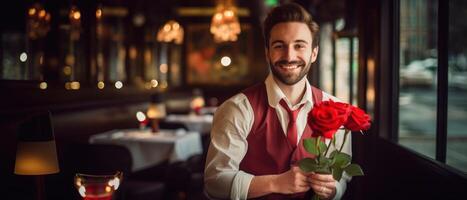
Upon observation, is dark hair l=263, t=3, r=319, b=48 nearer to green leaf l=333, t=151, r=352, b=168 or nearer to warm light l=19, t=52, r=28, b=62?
green leaf l=333, t=151, r=352, b=168

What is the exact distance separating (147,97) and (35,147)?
695 cm

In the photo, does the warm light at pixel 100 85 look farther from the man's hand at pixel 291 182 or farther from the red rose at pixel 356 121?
the red rose at pixel 356 121

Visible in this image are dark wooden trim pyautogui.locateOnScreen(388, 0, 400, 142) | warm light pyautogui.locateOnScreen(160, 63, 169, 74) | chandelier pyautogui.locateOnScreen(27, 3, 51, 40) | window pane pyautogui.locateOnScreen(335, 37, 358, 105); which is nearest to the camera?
dark wooden trim pyautogui.locateOnScreen(388, 0, 400, 142)

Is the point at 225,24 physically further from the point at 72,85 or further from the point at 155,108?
the point at 72,85

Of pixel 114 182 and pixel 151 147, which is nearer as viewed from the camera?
pixel 114 182

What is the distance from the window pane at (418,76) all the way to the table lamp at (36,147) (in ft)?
8.75

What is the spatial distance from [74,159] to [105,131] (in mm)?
2866

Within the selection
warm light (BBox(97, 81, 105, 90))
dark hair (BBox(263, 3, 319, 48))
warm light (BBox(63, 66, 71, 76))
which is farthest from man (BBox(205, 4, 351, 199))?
warm light (BBox(97, 81, 105, 90))

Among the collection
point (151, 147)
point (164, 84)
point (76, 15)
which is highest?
point (76, 15)

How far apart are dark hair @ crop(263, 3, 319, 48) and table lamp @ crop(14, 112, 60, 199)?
1154 millimetres

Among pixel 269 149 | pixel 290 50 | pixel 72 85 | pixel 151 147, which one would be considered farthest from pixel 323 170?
pixel 72 85

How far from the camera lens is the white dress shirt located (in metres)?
1.82

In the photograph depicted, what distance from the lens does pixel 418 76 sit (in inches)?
1069

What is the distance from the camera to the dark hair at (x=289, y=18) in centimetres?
181
